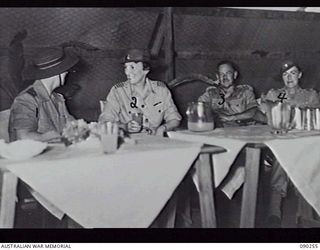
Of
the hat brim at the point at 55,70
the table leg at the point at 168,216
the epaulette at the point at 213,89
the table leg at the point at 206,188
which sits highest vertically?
the hat brim at the point at 55,70

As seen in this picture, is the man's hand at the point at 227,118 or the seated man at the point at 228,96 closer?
the man's hand at the point at 227,118

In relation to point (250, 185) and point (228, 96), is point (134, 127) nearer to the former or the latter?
point (250, 185)

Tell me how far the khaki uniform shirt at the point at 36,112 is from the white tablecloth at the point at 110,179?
30 centimetres

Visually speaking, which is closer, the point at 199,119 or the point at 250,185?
the point at 250,185

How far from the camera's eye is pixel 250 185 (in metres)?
1.19

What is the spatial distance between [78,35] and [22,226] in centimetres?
90

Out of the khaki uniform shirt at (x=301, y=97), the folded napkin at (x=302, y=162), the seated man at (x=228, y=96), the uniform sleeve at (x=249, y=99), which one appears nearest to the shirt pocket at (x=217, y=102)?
the seated man at (x=228, y=96)

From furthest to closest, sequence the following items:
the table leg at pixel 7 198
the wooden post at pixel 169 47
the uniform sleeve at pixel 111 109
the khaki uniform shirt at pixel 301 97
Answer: the wooden post at pixel 169 47 < the khaki uniform shirt at pixel 301 97 < the uniform sleeve at pixel 111 109 < the table leg at pixel 7 198

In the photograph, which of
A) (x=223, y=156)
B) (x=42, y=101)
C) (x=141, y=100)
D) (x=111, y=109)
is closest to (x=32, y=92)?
(x=42, y=101)

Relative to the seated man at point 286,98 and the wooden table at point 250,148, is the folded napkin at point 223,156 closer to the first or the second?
the wooden table at point 250,148

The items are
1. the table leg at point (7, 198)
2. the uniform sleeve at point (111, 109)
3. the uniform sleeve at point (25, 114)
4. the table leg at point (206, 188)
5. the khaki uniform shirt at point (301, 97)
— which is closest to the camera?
the table leg at point (7, 198)

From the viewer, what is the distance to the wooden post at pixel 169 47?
1877 mm

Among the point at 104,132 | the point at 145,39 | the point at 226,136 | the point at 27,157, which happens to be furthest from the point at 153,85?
the point at 27,157

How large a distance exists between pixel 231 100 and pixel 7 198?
1097 millimetres
